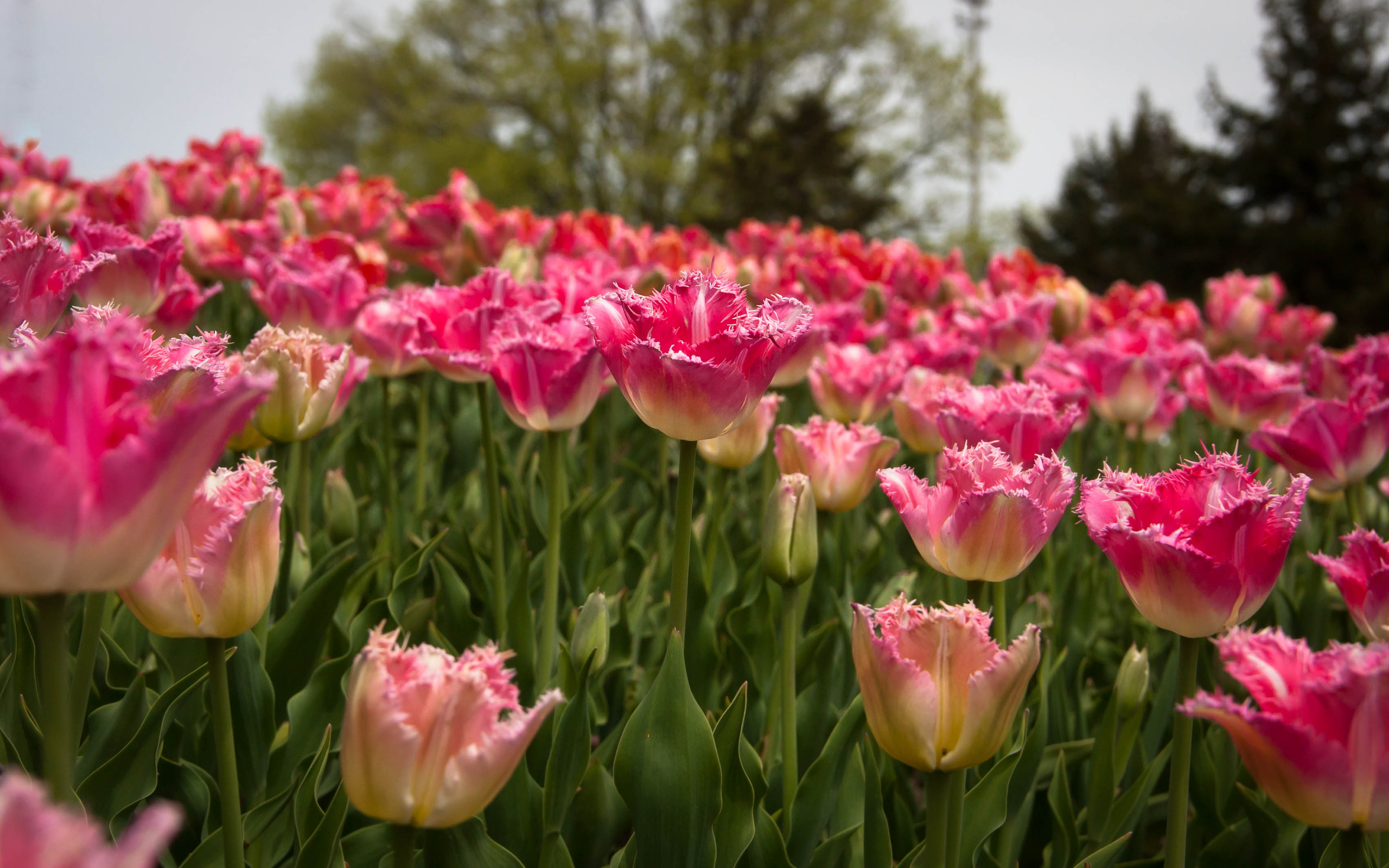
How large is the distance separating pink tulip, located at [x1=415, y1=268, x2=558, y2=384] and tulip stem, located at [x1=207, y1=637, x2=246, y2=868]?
62cm

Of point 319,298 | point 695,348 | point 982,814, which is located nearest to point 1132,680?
point 982,814

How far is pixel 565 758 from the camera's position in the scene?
112 cm

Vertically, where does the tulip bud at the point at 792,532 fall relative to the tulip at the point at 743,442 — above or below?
below

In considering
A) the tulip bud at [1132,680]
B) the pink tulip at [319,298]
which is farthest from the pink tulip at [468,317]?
the tulip bud at [1132,680]

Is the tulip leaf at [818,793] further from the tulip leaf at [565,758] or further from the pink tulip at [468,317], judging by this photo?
the pink tulip at [468,317]

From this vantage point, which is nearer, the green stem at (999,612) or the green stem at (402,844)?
the green stem at (402,844)

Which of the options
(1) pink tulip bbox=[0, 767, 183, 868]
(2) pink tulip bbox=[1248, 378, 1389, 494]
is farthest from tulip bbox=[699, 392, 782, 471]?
(1) pink tulip bbox=[0, 767, 183, 868]

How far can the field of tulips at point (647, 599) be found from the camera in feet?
2.35

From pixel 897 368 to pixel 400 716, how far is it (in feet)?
5.38

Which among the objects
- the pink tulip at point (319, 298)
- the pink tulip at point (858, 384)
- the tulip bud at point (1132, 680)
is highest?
the pink tulip at point (319, 298)

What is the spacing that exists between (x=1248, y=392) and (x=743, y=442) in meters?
1.43

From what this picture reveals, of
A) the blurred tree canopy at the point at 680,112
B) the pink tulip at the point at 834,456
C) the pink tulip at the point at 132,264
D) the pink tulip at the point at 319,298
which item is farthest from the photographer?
the blurred tree canopy at the point at 680,112

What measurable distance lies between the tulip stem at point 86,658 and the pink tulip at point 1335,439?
1882mm

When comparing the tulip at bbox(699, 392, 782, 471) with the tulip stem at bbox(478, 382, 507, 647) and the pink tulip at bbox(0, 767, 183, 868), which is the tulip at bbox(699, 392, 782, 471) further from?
the pink tulip at bbox(0, 767, 183, 868)
